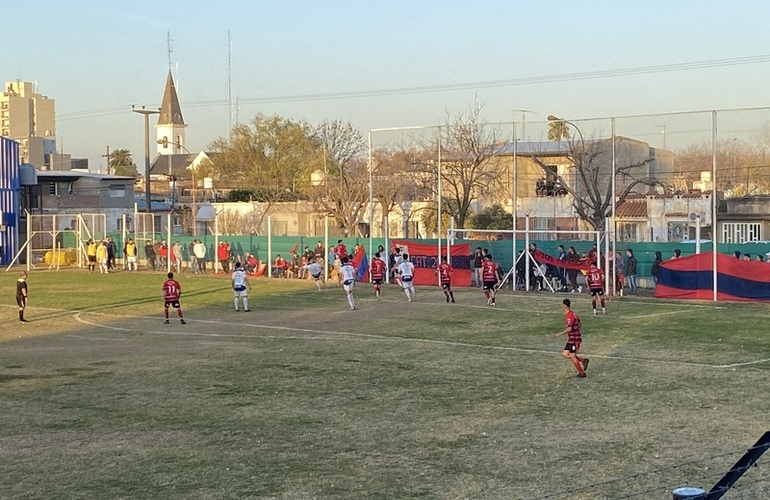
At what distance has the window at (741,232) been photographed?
148 ft

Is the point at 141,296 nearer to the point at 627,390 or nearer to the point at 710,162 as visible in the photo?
the point at 710,162

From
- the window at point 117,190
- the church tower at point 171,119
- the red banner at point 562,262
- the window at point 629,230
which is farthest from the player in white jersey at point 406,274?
the church tower at point 171,119

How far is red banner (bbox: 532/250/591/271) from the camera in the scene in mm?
35500

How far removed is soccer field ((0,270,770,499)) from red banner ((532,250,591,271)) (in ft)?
19.9

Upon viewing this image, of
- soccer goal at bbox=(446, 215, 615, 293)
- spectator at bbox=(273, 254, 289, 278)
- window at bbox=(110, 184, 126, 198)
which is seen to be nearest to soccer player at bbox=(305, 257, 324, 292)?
spectator at bbox=(273, 254, 289, 278)

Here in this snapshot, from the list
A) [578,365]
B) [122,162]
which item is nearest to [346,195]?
[578,365]

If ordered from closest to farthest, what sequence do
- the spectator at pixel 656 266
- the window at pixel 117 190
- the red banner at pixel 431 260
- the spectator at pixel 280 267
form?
the spectator at pixel 656 266
the red banner at pixel 431 260
the spectator at pixel 280 267
the window at pixel 117 190

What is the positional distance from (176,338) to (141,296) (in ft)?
40.7

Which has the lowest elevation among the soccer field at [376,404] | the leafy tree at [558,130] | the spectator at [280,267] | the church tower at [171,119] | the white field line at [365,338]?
the soccer field at [376,404]

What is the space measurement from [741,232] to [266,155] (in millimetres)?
45986

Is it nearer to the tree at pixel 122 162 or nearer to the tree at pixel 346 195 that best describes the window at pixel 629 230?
the tree at pixel 346 195

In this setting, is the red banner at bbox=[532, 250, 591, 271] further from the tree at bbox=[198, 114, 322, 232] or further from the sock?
the tree at bbox=[198, 114, 322, 232]

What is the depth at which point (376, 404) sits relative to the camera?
50.9 ft

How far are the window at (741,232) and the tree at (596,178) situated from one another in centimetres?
841
